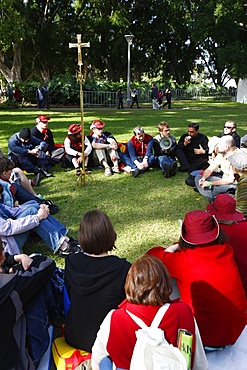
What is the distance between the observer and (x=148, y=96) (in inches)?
1204

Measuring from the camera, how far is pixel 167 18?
3547 cm

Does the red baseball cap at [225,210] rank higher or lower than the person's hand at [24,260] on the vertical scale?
higher

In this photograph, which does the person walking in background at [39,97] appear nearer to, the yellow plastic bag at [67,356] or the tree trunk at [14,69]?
the tree trunk at [14,69]

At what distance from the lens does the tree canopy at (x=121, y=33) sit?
29.0 meters

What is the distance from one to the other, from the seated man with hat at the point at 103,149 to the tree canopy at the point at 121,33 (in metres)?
17.6

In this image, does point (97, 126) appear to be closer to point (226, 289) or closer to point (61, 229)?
point (61, 229)

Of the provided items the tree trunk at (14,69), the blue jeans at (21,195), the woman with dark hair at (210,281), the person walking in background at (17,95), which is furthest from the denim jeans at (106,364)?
the tree trunk at (14,69)

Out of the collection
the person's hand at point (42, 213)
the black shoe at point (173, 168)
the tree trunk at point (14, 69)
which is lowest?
the black shoe at point (173, 168)

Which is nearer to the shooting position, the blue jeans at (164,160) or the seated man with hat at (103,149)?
the blue jeans at (164,160)

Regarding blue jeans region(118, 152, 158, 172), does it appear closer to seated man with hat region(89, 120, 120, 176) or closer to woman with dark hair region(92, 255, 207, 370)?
seated man with hat region(89, 120, 120, 176)

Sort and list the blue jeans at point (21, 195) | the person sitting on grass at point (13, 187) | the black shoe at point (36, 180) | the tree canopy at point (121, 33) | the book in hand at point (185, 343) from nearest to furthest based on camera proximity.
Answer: the book in hand at point (185, 343)
the person sitting on grass at point (13, 187)
the blue jeans at point (21, 195)
the black shoe at point (36, 180)
the tree canopy at point (121, 33)

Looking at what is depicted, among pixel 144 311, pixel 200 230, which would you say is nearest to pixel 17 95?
pixel 200 230

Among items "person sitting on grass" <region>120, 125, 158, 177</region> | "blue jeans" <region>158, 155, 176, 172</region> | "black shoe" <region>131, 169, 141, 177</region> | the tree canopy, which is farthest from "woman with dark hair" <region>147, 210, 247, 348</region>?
the tree canopy

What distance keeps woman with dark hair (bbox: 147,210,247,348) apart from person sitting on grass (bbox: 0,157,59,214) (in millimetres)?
2522
